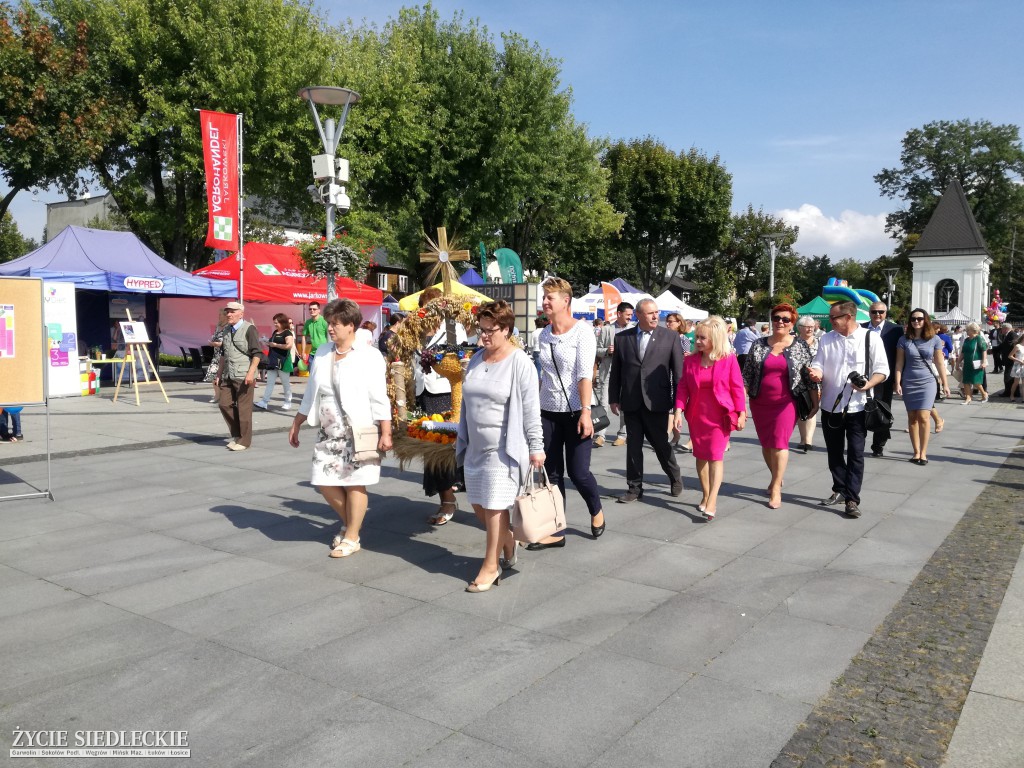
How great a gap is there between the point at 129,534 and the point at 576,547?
3.42 meters

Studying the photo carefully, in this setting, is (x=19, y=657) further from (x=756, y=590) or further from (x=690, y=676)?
(x=756, y=590)

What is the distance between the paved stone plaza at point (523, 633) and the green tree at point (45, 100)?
1774 cm

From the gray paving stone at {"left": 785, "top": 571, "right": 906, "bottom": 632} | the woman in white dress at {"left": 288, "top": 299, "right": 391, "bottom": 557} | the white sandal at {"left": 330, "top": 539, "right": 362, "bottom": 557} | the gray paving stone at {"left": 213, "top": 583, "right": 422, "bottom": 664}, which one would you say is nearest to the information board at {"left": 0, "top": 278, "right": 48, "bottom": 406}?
the woman in white dress at {"left": 288, "top": 299, "right": 391, "bottom": 557}

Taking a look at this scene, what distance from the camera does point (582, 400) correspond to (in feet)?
18.7

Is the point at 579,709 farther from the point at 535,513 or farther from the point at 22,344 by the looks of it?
the point at 22,344

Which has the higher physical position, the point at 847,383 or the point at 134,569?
the point at 847,383

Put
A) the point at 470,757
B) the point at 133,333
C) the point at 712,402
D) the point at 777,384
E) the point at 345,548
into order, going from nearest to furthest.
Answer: the point at 470,757 → the point at 345,548 → the point at 712,402 → the point at 777,384 → the point at 133,333

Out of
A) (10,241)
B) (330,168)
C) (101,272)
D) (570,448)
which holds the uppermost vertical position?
(10,241)

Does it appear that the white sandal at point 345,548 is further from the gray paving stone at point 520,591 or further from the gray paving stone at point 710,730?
the gray paving stone at point 710,730

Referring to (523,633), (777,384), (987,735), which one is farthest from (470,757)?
(777,384)

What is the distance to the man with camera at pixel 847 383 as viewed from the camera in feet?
22.5

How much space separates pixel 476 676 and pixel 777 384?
172 inches

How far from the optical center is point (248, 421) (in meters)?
10.3

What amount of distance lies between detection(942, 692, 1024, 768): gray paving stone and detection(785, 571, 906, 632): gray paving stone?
851mm
